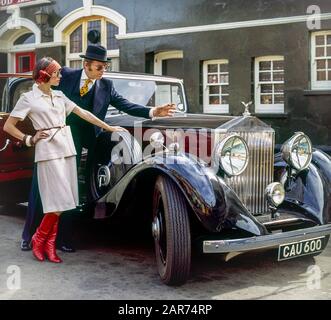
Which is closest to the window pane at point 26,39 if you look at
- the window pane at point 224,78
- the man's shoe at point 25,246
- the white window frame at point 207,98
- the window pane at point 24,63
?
the window pane at point 24,63

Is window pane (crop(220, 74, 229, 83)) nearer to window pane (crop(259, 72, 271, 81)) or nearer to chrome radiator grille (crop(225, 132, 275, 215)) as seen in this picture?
window pane (crop(259, 72, 271, 81))

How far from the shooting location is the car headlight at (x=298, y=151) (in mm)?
3908

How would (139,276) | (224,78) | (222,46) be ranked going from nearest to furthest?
(139,276) < (222,46) < (224,78)

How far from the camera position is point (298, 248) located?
11.1 ft

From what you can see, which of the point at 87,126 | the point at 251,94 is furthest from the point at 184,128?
the point at 251,94

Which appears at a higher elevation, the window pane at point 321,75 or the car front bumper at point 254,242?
the window pane at point 321,75

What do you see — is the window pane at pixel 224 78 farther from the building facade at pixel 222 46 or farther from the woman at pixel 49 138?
the woman at pixel 49 138

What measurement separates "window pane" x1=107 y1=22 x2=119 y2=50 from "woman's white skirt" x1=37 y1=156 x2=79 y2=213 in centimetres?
929

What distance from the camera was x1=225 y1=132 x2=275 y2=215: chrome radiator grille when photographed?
3.71 metres

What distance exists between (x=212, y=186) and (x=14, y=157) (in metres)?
2.50

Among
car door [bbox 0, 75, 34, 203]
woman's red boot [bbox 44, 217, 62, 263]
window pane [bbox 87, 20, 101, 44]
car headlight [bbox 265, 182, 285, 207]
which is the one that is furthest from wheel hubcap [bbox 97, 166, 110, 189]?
window pane [bbox 87, 20, 101, 44]

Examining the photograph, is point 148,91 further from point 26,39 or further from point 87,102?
point 26,39

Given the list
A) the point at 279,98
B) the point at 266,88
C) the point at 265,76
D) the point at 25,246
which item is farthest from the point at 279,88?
the point at 25,246

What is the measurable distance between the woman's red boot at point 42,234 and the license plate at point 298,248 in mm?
1686
